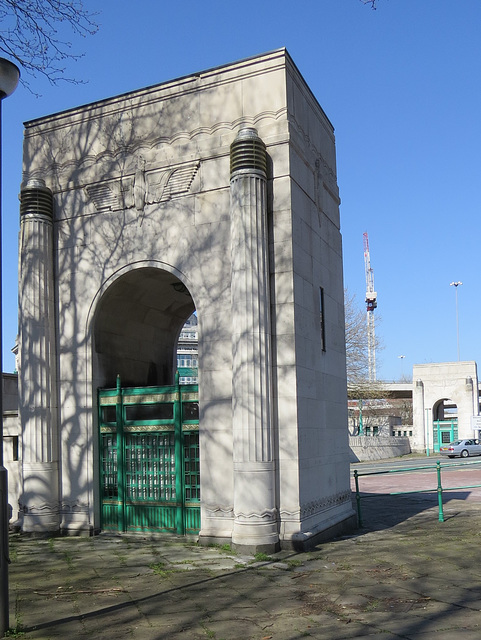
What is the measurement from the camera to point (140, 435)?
511 inches

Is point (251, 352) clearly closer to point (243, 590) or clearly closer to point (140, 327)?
point (243, 590)

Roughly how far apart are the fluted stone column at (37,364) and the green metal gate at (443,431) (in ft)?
182

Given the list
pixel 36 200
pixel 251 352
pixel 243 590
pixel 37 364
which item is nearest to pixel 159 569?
pixel 243 590

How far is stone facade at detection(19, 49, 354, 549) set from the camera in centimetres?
1129

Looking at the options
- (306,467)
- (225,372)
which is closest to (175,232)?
(225,372)

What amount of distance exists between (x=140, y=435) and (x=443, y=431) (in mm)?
58401

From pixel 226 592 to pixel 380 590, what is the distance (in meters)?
1.84

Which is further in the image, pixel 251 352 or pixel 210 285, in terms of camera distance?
pixel 210 285

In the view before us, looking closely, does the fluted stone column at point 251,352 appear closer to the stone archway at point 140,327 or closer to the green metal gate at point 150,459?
the green metal gate at point 150,459

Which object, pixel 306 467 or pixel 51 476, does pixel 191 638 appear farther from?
pixel 51 476

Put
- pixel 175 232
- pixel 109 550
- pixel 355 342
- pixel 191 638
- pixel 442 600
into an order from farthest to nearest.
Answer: pixel 355 342, pixel 175 232, pixel 109 550, pixel 442 600, pixel 191 638

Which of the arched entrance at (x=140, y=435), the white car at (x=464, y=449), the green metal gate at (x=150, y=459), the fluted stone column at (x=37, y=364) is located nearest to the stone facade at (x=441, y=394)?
the white car at (x=464, y=449)

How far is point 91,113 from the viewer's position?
13.7 meters

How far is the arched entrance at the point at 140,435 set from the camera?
12.4 m
